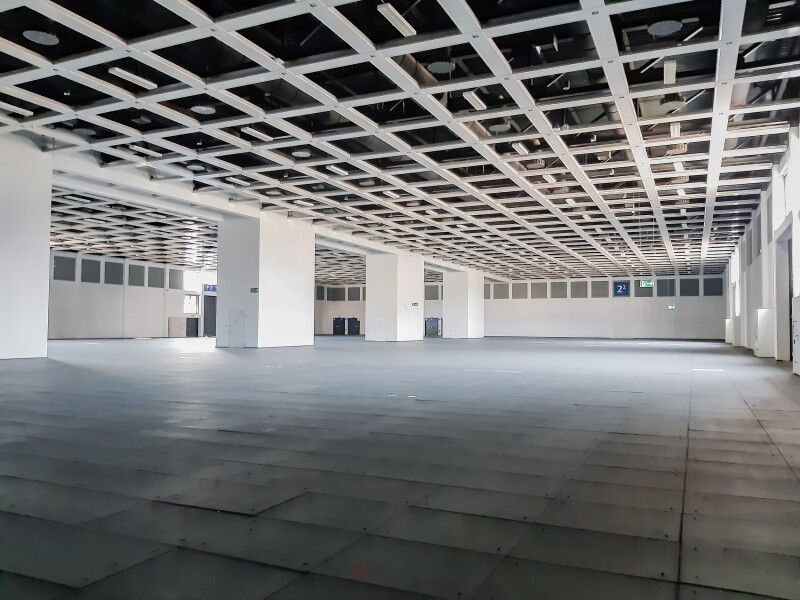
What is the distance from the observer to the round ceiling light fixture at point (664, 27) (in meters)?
9.55

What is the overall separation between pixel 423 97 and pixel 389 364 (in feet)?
22.8

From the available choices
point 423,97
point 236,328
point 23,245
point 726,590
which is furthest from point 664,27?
point 236,328

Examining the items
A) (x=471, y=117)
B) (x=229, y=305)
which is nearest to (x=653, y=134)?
(x=471, y=117)

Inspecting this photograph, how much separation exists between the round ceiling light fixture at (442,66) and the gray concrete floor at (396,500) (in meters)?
6.67

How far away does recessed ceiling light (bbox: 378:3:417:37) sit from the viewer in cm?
928

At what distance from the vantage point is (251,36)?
10.6 meters

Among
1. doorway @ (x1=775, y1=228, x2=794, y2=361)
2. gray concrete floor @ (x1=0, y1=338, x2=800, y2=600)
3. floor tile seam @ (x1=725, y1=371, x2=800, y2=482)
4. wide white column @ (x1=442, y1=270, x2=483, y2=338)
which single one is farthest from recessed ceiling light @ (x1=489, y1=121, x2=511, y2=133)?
wide white column @ (x1=442, y1=270, x2=483, y2=338)

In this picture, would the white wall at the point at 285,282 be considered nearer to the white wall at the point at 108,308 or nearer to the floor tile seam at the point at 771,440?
the white wall at the point at 108,308

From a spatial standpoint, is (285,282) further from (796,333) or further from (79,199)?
(796,333)

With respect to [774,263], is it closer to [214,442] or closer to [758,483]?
[758,483]

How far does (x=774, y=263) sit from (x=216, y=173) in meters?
17.3

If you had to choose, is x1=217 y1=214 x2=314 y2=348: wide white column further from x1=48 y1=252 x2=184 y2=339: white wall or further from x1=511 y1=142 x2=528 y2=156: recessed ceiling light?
x1=48 y1=252 x2=184 y2=339: white wall

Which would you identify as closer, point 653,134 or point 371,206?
point 653,134

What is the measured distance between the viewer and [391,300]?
36.0m
